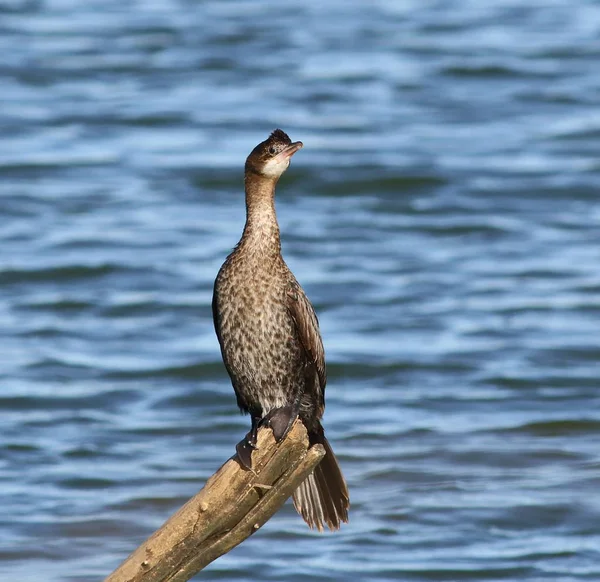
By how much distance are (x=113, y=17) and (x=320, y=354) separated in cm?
1767

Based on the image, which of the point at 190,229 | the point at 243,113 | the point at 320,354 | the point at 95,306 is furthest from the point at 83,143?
the point at 320,354

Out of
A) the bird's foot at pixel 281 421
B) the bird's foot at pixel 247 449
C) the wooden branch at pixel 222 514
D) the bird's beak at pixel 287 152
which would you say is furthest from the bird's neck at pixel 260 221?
the wooden branch at pixel 222 514

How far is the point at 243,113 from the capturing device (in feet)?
59.5

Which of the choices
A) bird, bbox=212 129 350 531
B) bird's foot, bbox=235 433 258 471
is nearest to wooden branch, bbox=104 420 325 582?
bird's foot, bbox=235 433 258 471

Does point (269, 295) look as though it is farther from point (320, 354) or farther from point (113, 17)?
point (113, 17)

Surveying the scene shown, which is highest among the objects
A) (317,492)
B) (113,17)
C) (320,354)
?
(113,17)

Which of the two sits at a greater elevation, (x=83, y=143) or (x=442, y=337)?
(x=83, y=143)

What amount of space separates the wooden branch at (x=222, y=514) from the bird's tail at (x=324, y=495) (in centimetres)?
75

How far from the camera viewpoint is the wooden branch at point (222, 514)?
16.3ft

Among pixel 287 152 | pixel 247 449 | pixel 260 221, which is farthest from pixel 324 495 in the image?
pixel 287 152

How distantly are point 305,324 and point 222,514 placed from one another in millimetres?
1008

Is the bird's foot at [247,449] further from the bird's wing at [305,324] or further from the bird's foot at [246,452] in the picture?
the bird's wing at [305,324]

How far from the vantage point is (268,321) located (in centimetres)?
569

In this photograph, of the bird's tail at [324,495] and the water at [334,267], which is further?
the water at [334,267]
